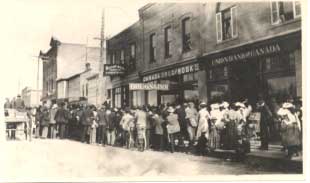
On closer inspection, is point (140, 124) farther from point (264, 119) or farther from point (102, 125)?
point (264, 119)

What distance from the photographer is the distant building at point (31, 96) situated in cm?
722

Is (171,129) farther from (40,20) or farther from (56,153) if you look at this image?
(40,20)

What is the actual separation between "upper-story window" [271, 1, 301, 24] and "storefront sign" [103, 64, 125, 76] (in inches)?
78.4

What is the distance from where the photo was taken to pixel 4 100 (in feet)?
23.3

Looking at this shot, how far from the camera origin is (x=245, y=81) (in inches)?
290

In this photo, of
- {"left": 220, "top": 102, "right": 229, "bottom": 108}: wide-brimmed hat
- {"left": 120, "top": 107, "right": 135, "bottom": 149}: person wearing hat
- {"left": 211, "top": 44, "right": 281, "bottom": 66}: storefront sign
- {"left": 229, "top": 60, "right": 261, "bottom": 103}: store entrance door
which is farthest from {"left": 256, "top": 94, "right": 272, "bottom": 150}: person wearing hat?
{"left": 120, "top": 107, "right": 135, "bottom": 149}: person wearing hat

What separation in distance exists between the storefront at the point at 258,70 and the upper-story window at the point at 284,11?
0.22m

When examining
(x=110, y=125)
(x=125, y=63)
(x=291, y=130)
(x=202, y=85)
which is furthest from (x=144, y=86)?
(x=291, y=130)

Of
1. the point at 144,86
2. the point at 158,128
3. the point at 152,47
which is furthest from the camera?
the point at 152,47

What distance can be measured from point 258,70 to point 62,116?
2.60 metres

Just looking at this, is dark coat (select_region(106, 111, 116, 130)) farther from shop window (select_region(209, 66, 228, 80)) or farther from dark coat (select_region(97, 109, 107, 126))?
shop window (select_region(209, 66, 228, 80))

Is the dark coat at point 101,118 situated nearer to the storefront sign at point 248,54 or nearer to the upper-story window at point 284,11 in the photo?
the storefront sign at point 248,54

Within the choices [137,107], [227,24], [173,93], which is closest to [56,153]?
[137,107]

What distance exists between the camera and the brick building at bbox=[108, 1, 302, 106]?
7195mm
